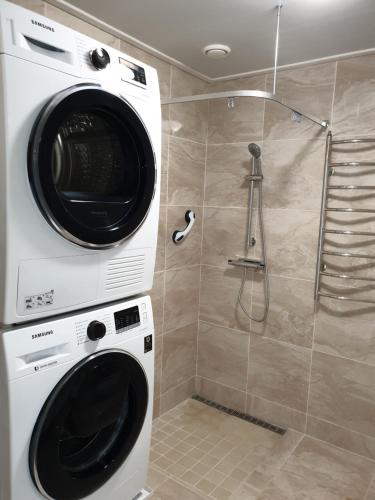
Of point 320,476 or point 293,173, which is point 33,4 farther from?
point 320,476

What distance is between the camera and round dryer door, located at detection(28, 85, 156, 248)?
110 cm

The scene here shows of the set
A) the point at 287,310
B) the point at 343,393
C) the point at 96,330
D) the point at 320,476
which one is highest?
the point at 96,330

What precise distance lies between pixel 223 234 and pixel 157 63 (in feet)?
3.73

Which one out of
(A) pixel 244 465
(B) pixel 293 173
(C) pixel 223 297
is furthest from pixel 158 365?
(B) pixel 293 173

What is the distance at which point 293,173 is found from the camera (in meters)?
2.34

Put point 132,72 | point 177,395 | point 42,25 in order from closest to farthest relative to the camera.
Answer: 1. point 42,25
2. point 132,72
3. point 177,395

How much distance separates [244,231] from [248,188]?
0.92ft

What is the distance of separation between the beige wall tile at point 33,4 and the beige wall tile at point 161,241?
1.15 meters

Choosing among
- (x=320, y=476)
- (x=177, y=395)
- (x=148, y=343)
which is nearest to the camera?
(x=148, y=343)

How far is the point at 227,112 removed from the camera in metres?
2.57

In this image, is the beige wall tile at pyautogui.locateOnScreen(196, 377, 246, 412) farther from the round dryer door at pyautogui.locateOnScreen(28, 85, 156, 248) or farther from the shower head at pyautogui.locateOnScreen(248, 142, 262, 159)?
the round dryer door at pyautogui.locateOnScreen(28, 85, 156, 248)

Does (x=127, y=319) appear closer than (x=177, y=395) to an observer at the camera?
Yes

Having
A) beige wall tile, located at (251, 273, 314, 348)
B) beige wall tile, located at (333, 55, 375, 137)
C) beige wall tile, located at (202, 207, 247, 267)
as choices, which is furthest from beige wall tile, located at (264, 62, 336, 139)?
beige wall tile, located at (251, 273, 314, 348)

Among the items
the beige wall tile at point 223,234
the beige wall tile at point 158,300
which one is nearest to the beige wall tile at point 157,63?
the beige wall tile at point 223,234
